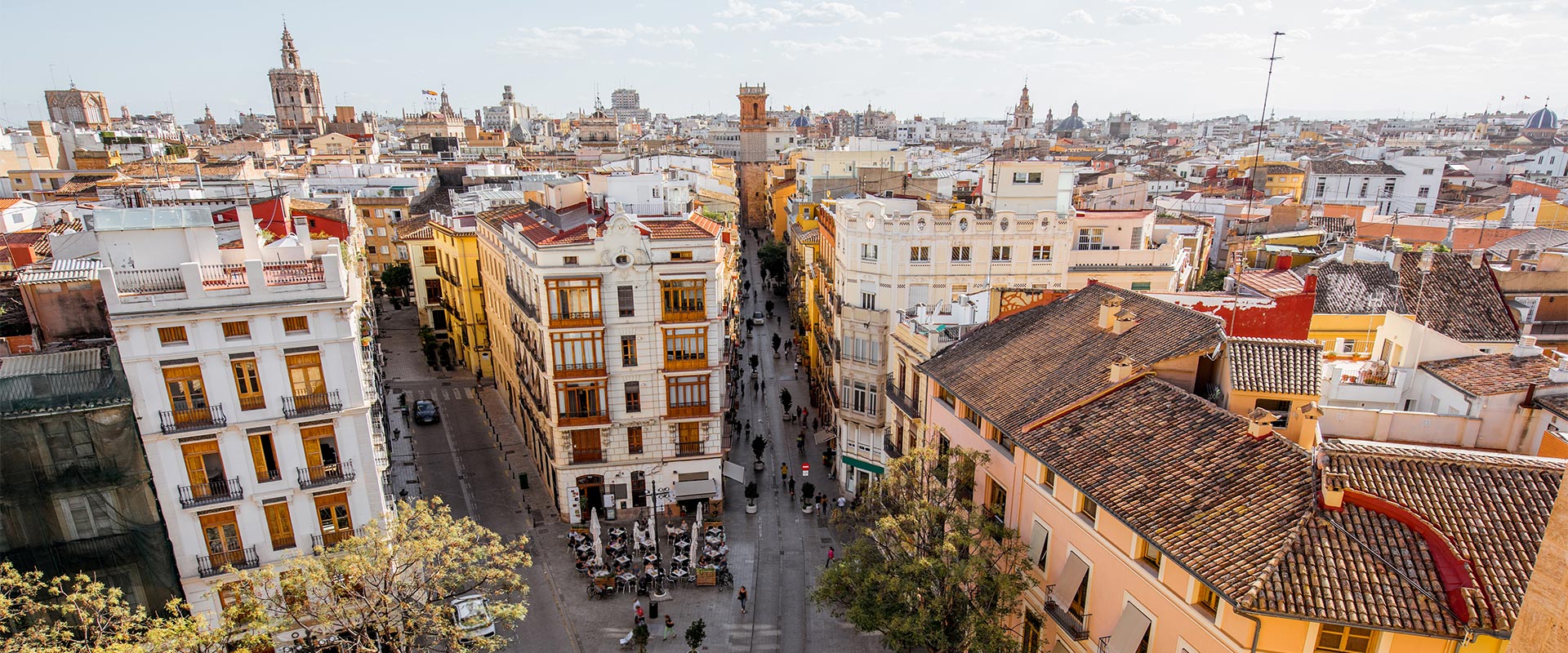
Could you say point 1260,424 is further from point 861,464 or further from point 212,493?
point 212,493

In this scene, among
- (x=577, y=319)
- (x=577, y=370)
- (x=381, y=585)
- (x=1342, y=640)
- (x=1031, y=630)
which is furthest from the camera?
(x=577, y=370)

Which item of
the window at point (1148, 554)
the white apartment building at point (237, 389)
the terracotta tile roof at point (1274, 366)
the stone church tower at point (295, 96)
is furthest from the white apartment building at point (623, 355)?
the stone church tower at point (295, 96)

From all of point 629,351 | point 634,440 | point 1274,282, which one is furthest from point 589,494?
point 1274,282

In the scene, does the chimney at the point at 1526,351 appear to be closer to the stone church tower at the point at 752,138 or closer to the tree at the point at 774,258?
the tree at the point at 774,258

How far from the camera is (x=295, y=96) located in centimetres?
19112

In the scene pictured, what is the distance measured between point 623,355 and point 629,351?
352 millimetres

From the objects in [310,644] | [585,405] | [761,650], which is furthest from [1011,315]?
[310,644]

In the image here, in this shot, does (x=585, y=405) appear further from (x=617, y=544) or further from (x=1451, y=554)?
(x=1451, y=554)

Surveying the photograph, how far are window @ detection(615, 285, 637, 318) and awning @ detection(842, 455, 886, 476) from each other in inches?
581

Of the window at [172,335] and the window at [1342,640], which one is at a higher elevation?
the window at [172,335]

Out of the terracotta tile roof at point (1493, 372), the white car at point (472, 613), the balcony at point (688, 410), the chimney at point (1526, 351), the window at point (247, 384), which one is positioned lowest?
the white car at point (472, 613)

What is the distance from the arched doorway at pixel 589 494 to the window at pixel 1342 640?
104 feet

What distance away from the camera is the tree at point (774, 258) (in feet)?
304

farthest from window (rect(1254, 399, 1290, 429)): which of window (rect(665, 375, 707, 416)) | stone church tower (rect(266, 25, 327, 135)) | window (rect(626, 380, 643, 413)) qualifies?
stone church tower (rect(266, 25, 327, 135))
